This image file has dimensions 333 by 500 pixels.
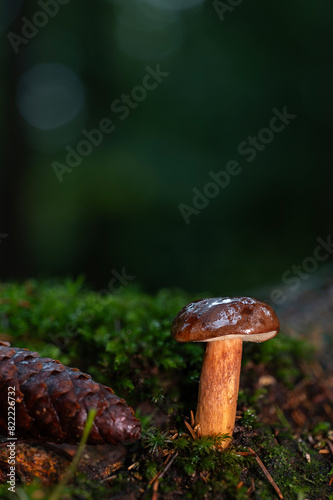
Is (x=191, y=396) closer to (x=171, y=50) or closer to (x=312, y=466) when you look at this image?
(x=312, y=466)

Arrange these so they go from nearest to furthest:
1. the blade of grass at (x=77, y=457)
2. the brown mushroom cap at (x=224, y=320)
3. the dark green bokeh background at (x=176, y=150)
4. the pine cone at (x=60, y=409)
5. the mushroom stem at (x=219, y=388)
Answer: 1. the blade of grass at (x=77, y=457)
2. the pine cone at (x=60, y=409)
3. the brown mushroom cap at (x=224, y=320)
4. the mushroom stem at (x=219, y=388)
5. the dark green bokeh background at (x=176, y=150)

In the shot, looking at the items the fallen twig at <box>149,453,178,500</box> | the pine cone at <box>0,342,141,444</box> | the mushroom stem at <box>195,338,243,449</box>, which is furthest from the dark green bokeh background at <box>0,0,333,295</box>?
the pine cone at <box>0,342,141,444</box>

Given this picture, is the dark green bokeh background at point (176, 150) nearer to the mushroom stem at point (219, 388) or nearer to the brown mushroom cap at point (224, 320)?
the mushroom stem at point (219, 388)

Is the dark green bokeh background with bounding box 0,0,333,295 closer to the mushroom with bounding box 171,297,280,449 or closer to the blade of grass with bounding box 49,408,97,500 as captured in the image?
the mushroom with bounding box 171,297,280,449

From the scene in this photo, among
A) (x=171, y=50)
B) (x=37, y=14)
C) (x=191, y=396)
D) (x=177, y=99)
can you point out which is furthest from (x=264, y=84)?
(x=191, y=396)

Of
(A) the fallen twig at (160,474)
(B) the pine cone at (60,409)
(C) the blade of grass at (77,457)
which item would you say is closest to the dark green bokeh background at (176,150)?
(A) the fallen twig at (160,474)

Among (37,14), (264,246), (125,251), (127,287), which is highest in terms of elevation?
(37,14)
